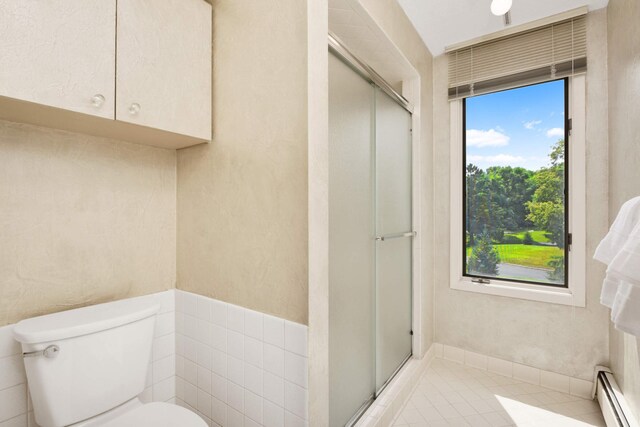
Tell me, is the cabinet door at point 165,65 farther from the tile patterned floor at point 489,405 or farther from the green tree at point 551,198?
the green tree at point 551,198

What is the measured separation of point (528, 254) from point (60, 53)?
2773 mm

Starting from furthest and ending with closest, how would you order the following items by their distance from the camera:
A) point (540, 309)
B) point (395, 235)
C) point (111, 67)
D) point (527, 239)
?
point (527, 239) < point (540, 309) < point (395, 235) < point (111, 67)

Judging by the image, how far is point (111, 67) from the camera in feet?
3.39

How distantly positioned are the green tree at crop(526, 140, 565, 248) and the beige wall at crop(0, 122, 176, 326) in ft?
7.83

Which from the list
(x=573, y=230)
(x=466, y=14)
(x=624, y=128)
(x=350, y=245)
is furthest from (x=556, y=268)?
(x=466, y=14)

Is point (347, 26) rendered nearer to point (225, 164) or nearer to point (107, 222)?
point (225, 164)

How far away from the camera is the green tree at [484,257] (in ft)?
7.79

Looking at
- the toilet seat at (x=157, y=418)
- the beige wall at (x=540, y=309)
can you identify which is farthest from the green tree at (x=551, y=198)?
the toilet seat at (x=157, y=418)

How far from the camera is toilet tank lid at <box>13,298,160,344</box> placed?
98 centimetres

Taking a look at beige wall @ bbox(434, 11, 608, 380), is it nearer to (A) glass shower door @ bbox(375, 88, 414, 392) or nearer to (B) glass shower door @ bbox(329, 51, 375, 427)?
(A) glass shower door @ bbox(375, 88, 414, 392)

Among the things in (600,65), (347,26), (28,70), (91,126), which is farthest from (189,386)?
(600,65)

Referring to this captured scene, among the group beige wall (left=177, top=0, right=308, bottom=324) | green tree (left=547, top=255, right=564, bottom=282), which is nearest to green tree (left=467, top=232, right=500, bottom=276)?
green tree (left=547, top=255, right=564, bottom=282)

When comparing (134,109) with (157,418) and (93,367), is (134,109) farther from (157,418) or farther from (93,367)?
(157,418)

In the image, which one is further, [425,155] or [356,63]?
[425,155]
